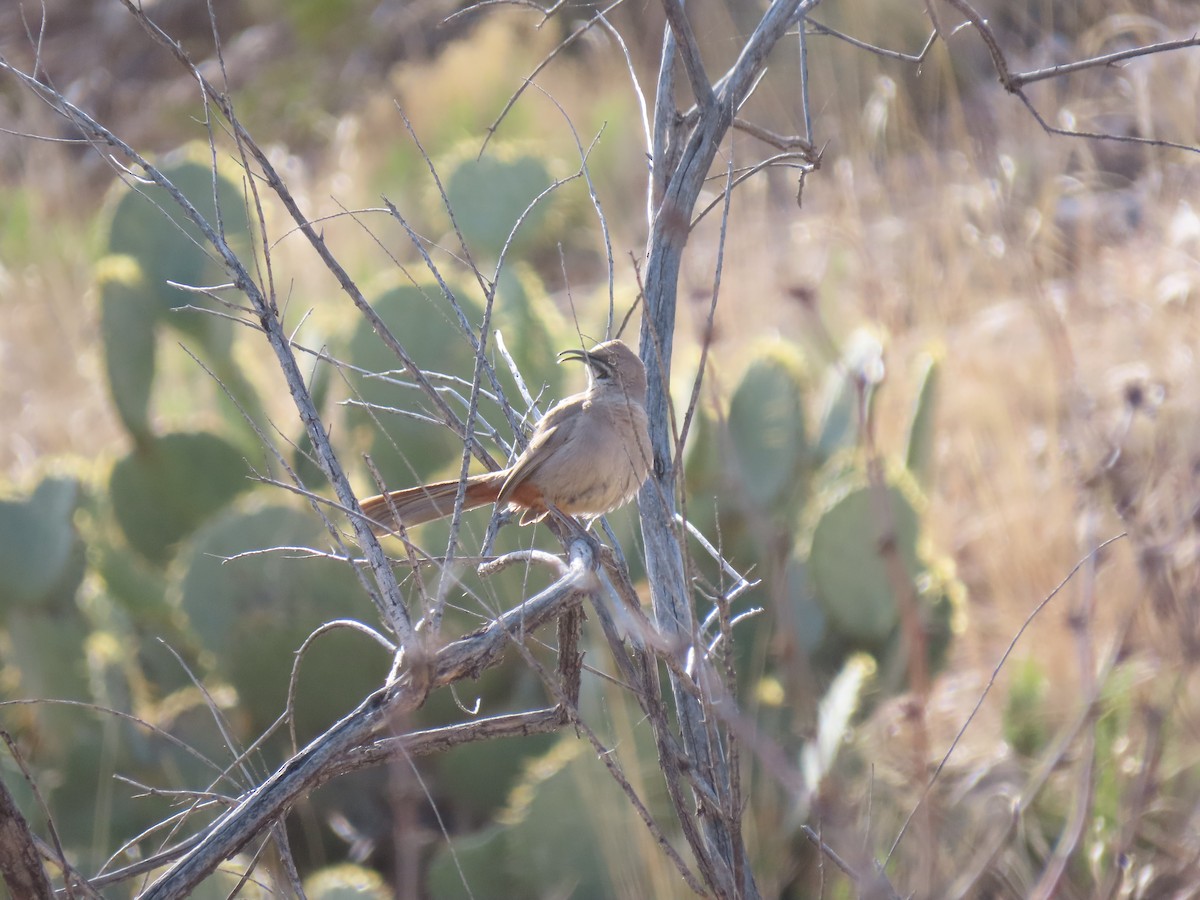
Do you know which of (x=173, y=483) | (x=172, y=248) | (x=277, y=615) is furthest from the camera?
(x=172, y=248)

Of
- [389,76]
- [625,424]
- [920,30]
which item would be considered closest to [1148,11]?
[920,30]

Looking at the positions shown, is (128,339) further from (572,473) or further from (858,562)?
(858,562)

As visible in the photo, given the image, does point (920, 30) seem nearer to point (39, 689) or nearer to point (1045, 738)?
point (1045, 738)

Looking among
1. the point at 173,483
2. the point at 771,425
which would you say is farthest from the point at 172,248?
the point at 771,425

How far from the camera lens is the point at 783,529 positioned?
4.83 meters

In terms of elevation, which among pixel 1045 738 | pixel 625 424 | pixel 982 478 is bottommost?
pixel 1045 738

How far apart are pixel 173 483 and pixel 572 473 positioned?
2627mm

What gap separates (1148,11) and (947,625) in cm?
436

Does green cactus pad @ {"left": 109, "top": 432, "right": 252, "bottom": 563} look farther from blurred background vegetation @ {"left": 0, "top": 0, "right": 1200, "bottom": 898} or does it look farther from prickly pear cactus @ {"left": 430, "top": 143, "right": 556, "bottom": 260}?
prickly pear cactus @ {"left": 430, "top": 143, "right": 556, "bottom": 260}

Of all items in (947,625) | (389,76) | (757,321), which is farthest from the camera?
(389,76)

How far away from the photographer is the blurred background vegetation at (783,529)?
133 inches

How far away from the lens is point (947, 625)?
4.48 metres

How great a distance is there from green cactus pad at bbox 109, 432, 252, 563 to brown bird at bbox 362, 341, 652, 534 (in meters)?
2.16

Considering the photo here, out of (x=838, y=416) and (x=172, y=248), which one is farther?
(x=172, y=248)
